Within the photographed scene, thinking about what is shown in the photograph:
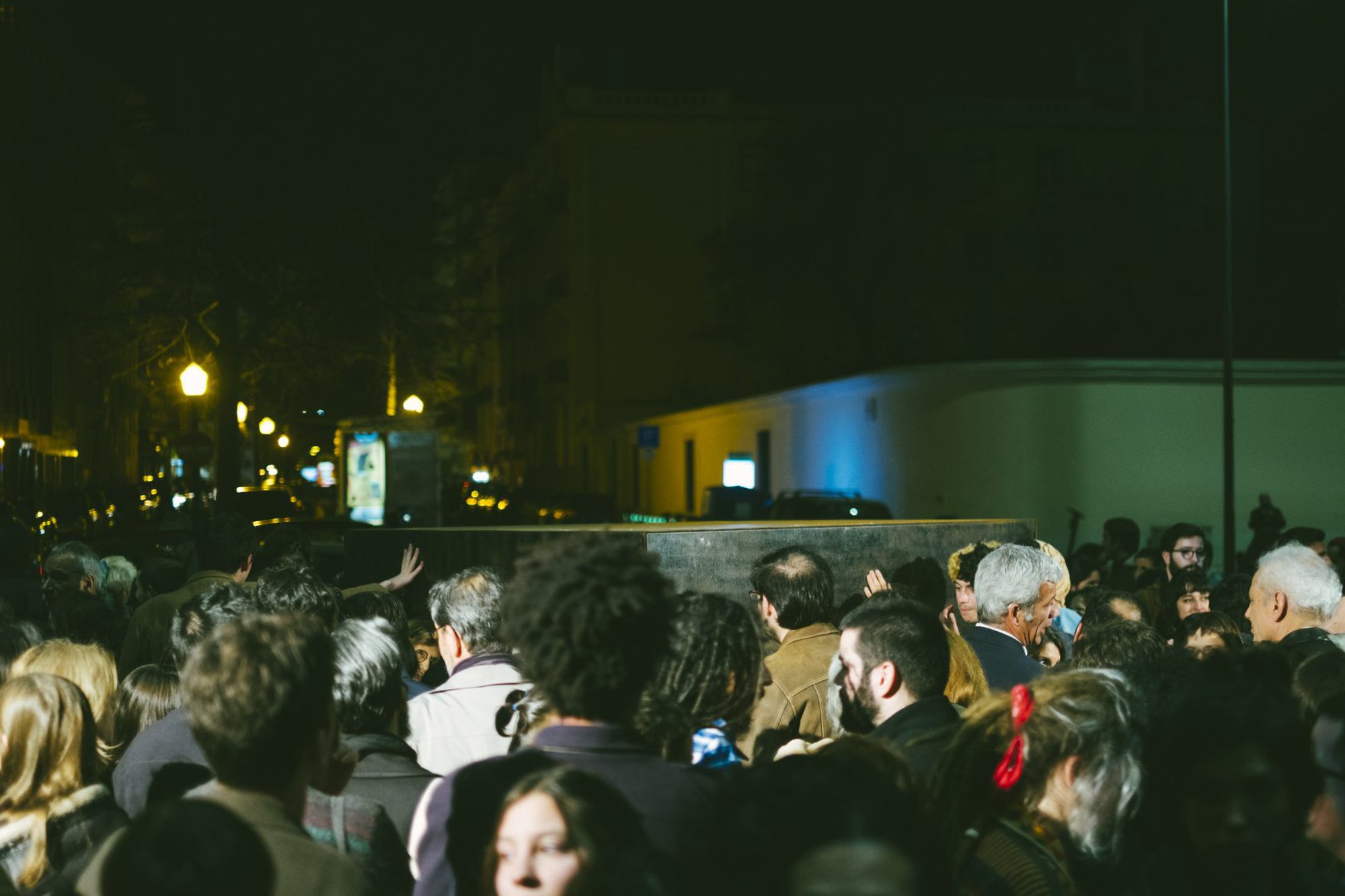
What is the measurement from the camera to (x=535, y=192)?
5709cm

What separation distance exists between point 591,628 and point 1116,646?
96.4 inches

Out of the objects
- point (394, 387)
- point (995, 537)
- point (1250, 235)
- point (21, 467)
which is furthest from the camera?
point (1250, 235)

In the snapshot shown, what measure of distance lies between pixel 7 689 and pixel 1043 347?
45.2 meters

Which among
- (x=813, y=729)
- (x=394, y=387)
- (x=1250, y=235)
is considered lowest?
(x=813, y=729)

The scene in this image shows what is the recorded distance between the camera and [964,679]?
17.6 ft

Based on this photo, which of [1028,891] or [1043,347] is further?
[1043,347]

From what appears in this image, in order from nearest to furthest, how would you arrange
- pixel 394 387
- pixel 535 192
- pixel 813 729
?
pixel 813 729 < pixel 394 387 < pixel 535 192

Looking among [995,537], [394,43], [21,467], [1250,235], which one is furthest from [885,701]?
[1250,235]

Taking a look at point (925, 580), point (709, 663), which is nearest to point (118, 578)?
point (925, 580)

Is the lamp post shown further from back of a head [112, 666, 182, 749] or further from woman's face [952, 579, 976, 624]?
back of a head [112, 666, 182, 749]

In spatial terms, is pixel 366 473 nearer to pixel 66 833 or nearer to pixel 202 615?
pixel 202 615

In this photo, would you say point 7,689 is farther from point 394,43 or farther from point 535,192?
point 535,192

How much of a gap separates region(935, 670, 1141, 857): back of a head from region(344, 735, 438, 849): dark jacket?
1.53 metres

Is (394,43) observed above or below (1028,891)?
above
